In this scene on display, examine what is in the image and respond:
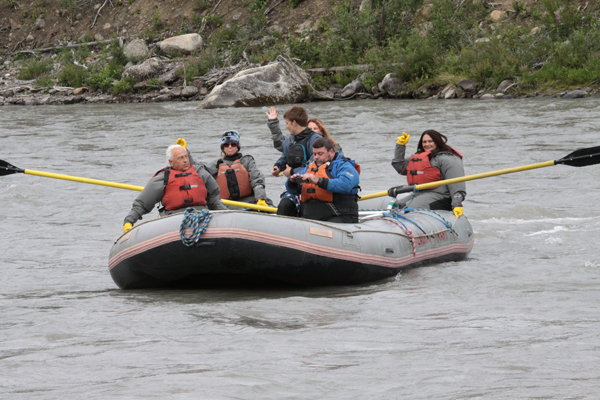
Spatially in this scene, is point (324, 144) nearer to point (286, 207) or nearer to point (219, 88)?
point (286, 207)

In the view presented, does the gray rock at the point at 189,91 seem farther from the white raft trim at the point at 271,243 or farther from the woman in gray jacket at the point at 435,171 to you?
the white raft trim at the point at 271,243

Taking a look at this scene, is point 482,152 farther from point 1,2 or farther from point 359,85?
point 1,2

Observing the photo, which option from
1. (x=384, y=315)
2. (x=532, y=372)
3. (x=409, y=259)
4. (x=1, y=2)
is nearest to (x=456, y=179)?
(x=409, y=259)

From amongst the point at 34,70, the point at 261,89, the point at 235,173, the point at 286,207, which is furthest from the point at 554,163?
the point at 34,70

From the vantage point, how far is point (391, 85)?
813 inches

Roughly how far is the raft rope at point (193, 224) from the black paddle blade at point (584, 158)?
3282mm

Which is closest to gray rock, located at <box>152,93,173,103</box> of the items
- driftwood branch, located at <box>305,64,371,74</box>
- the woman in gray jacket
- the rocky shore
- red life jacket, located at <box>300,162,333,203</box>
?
the rocky shore

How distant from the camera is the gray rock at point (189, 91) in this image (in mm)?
22766

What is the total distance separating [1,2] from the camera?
35.4 meters

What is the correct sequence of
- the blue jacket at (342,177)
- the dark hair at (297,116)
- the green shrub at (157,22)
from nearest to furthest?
the blue jacket at (342,177) → the dark hair at (297,116) → the green shrub at (157,22)

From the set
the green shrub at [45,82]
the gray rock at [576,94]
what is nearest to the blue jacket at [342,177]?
the gray rock at [576,94]

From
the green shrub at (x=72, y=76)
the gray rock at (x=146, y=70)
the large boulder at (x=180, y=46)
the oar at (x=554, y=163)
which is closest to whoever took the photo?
the oar at (x=554, y=163)

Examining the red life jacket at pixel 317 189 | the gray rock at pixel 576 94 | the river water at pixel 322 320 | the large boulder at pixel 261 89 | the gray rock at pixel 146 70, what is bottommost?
the river water at pixel 322 320

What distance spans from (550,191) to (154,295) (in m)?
5.53
